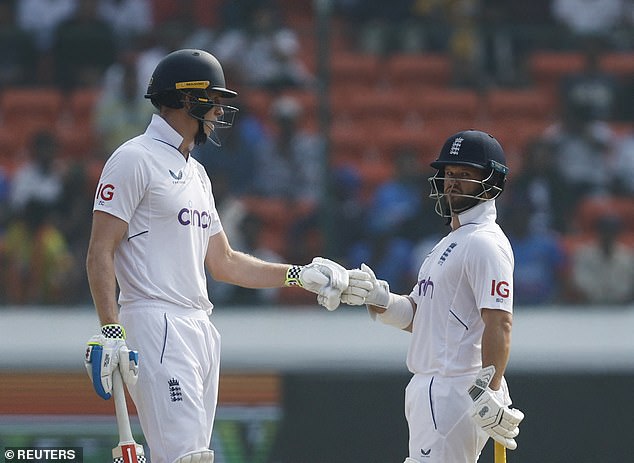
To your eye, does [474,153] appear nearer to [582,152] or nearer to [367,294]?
[367,294]

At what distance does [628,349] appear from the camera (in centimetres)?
747

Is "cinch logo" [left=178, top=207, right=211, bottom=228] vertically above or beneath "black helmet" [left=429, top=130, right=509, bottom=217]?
beneath

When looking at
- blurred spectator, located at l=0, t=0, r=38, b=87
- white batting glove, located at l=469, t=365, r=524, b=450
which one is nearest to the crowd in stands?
blurred spectator, located at l=0, t=0, r=38, b=87

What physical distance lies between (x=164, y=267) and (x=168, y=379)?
46 centimetres

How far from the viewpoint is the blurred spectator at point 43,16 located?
424 inches

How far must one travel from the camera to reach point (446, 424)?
4.93 metres

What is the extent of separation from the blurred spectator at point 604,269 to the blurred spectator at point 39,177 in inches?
159

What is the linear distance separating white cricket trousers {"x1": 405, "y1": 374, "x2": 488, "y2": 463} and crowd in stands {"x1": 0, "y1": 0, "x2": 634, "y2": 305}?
3.44 meters

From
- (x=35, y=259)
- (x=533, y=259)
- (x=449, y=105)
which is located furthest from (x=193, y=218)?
(x=449, y=105)

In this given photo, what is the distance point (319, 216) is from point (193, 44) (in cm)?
255

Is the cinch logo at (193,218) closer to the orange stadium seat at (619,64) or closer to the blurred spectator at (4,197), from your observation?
the blurred spectator at (4,197)

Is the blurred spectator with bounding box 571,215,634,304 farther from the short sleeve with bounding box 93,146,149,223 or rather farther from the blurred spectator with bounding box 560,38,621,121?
the short sleeve with bounding box 93,146,149,223

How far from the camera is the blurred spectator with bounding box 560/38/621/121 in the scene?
10586 millimetres

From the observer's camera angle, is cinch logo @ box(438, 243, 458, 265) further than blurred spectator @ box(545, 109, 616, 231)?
No
